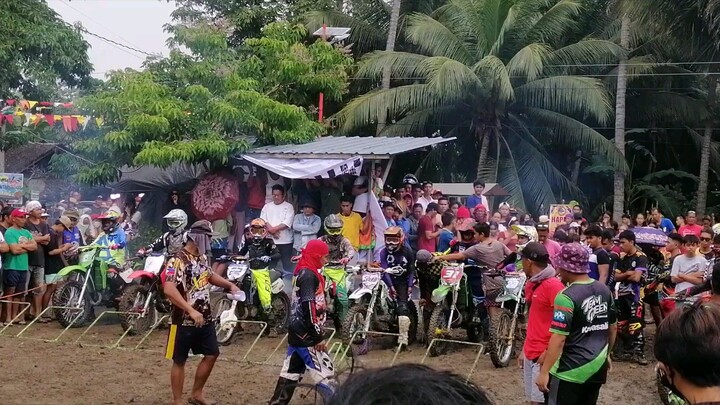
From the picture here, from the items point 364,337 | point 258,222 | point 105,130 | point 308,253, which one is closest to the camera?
point 308,253

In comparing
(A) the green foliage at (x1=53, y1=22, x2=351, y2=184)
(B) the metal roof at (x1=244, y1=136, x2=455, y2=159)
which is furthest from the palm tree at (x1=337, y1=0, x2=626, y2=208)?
(B) the metal roof at (x1=244, y1=136, x2=455, y2=159)

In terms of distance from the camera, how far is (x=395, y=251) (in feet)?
35.8

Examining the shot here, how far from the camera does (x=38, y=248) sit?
12523 mm

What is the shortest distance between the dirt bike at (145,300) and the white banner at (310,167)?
270 cm

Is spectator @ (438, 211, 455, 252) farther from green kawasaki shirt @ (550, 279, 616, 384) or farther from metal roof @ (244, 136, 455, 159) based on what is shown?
green kawasaki shirt @ (550, 279, 616, 384)

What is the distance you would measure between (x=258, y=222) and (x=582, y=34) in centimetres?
1643

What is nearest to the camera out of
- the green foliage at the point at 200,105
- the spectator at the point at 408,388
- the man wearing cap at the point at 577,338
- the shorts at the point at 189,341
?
the spectator at the point at 408,388

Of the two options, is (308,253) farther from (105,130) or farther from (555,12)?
(555,12)

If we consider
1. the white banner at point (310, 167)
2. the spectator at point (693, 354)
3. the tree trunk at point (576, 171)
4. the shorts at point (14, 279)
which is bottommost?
the shorts at point (14, 279)

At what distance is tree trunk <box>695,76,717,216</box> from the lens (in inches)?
928

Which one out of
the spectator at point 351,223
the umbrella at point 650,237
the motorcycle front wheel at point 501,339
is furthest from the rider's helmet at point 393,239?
the umbrella at point 650,237

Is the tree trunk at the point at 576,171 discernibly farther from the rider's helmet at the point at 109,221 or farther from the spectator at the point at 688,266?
the rider's helmet at the point at 109,221

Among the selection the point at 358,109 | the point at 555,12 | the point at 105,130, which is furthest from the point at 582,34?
the point at 105,130

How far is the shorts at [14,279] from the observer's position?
1213cm
